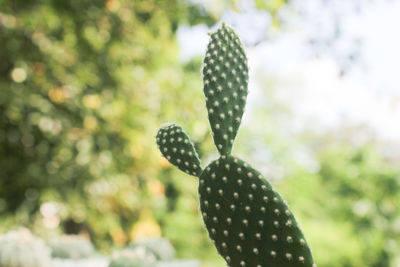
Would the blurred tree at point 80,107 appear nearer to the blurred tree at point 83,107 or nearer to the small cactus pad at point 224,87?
the blurred tree at point 83,107

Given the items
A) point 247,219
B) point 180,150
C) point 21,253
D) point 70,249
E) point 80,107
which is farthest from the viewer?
point 80,107

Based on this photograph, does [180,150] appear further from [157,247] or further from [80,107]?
[80,107]

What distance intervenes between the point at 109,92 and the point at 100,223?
1.34 m

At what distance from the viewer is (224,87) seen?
3.74 ft

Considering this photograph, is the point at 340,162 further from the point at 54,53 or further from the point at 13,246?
the point at 13,246

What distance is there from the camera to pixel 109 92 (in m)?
4.35

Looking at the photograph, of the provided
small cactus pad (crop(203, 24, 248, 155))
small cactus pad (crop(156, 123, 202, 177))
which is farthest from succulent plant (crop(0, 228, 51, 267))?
small cactus pad (crop(203, 24, 248, 155))

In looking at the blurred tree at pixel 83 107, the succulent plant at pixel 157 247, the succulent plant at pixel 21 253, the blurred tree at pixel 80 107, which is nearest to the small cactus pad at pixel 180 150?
the succulent plant at pixel 21 253

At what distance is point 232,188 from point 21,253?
1.79 meters

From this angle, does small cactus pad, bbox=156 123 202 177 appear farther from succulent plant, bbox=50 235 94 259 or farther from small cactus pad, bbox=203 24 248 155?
succulent plant, bbox=50 235 94 259

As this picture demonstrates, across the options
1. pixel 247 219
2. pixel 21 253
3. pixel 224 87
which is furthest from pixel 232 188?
pixel 21 253

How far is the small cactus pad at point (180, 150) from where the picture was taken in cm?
119

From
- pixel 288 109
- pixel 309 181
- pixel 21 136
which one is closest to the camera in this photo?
pixel 21 136

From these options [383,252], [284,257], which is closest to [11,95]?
[284,257]
